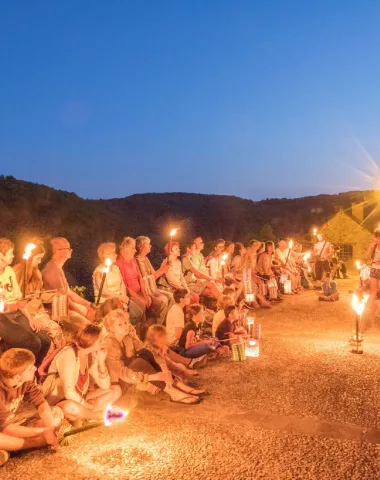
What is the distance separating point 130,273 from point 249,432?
14.8 ft

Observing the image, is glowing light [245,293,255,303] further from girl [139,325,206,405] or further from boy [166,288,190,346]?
girl [139,325,206,405]

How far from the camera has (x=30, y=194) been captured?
39125mm

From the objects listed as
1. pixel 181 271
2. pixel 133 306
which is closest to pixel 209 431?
pixel 133 306

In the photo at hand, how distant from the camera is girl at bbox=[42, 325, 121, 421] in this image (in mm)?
5195

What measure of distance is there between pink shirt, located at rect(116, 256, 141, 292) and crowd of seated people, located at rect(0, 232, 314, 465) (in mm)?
17

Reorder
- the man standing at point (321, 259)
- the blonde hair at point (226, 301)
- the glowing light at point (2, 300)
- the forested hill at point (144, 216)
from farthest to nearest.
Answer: the forested hill at point (144, 216)
the man standing at point (321, 259)
the blonde hair at point (226, 301)
the glowing light at point (2, 300)

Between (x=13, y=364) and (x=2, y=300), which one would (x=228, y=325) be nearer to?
(x=2, y=300)

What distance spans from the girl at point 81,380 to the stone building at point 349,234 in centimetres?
1952

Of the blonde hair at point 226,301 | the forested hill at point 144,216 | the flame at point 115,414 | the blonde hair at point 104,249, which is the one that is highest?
the forested hill at point 144,216

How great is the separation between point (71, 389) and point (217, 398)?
1840 millimetres

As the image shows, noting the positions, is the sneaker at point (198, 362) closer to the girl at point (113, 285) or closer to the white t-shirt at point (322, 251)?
the girl at point (113, 285)

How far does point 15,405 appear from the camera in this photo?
4.77m

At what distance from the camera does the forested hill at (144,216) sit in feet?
110

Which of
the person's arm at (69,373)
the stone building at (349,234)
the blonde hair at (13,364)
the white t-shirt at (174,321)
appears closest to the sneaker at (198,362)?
the white t-shirt at (174,321)
